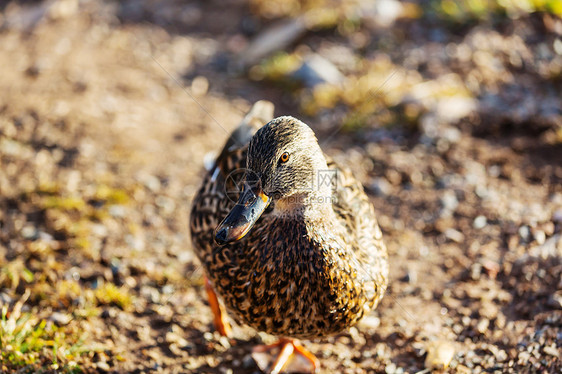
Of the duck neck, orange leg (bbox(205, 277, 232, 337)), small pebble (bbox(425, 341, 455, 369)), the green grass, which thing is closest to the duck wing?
the duck neck

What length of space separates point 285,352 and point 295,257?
90 centimetres

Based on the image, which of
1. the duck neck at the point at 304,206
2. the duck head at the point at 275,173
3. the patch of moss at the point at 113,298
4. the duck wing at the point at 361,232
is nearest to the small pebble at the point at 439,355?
the duck wing at the point at 361,232

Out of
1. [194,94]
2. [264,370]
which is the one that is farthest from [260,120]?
[194,94]

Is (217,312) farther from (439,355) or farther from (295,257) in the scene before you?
(439,355)

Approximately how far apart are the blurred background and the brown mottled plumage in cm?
66

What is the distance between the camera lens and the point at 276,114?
603 centimetres

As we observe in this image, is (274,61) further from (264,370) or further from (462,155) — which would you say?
(264,370)

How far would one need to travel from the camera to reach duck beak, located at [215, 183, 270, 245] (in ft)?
8.35

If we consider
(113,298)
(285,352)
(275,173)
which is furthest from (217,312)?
(275,173)

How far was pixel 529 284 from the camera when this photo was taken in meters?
3.74

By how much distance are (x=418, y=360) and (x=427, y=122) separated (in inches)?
111

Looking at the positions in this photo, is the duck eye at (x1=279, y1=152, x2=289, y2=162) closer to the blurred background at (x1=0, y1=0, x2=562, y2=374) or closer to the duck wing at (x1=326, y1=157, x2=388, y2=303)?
the duck wing at (x1=326, y1=157, x2=388, y2=303)

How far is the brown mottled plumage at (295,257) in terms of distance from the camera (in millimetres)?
2717

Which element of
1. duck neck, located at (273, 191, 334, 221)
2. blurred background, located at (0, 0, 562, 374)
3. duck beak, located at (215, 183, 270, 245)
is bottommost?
blurred background, located at (0, 0, 562, 374)
